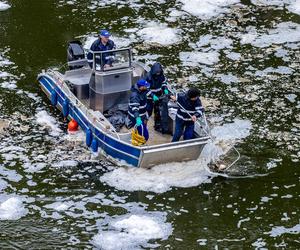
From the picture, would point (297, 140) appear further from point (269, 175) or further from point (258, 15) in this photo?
point (258, 15)

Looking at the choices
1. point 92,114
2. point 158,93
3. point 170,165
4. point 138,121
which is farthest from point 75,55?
point 170,165

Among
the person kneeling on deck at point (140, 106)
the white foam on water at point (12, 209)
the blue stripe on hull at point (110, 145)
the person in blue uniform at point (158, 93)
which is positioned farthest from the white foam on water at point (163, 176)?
the white foam on water at point (12, 209)

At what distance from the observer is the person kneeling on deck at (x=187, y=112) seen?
Result: 1391cm

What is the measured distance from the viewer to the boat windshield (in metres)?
15.5

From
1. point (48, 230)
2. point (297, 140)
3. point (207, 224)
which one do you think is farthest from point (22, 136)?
point (297, 140)

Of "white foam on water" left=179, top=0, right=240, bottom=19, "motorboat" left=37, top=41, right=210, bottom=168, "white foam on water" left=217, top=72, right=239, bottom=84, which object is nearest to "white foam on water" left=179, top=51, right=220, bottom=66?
"white foam on water" left=217, top=72, right=239, bottom=84

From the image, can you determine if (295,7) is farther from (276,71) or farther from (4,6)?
(4,6)

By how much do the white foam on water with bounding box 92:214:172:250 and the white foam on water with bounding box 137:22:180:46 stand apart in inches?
353

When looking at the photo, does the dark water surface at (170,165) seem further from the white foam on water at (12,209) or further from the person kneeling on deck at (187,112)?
the person kneeling on deck at (187,112)

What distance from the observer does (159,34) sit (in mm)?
20953

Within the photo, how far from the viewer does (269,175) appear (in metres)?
14.1

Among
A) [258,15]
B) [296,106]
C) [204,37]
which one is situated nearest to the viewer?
[296,106]

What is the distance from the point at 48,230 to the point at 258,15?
1287 cm

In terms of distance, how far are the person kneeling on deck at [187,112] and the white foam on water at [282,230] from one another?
297cm
